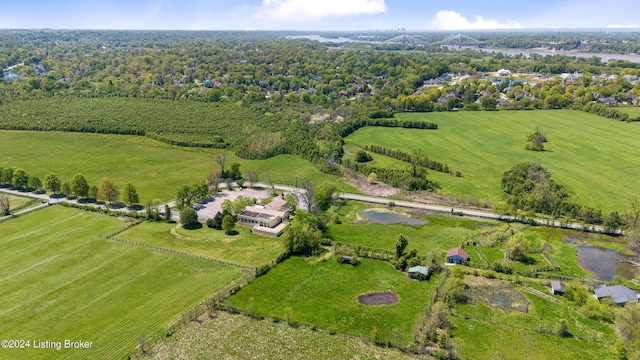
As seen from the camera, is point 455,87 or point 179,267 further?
point 455,87

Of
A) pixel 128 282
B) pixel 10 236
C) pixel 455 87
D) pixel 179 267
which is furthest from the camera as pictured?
pixel 455 87

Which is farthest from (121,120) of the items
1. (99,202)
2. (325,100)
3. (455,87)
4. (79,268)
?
(455,87)

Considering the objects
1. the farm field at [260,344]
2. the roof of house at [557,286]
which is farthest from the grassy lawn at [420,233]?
the farm field at [260,344]

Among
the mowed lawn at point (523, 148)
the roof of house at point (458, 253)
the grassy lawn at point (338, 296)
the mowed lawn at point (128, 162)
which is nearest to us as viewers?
the grassy lawn at point (338, 296)

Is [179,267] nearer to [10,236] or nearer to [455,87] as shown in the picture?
[10,236]

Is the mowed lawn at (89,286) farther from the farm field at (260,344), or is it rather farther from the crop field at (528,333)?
the crop field at (528,333)

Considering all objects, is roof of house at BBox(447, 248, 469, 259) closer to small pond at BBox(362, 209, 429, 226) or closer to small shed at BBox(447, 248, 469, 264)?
small shed at BBox(447, 248, 469, 264)
